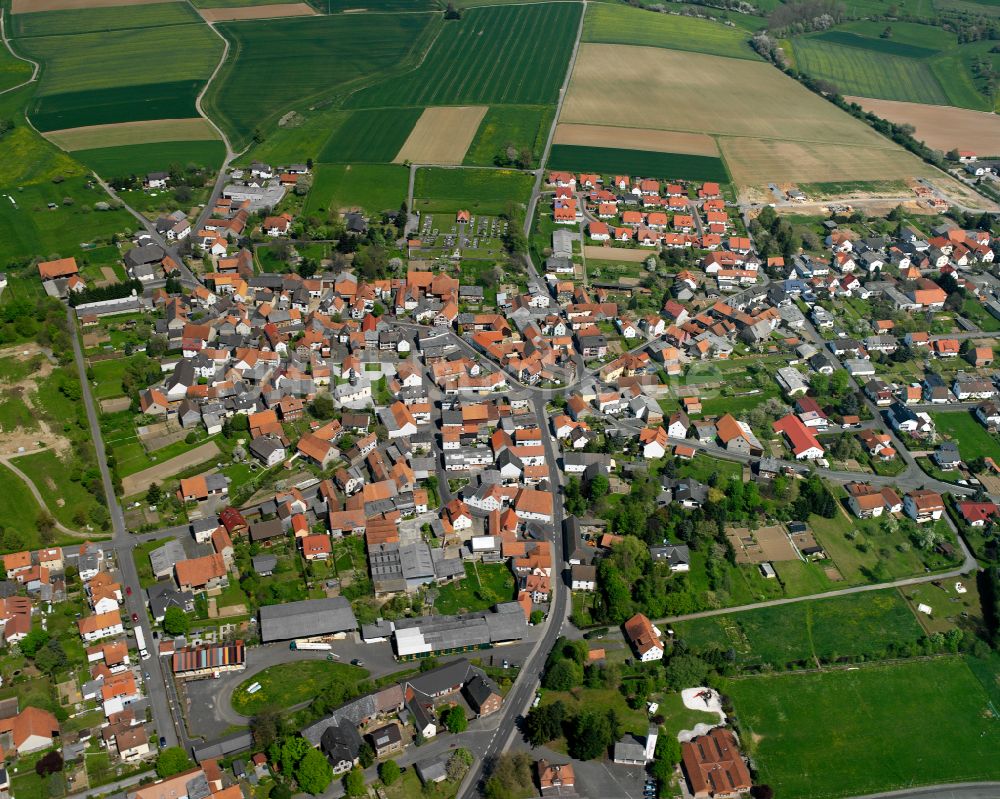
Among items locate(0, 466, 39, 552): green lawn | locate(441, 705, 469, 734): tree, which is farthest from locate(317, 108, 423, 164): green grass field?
locate(441, 705, 469, 734): tree

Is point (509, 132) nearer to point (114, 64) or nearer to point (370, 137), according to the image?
point (370, 137)

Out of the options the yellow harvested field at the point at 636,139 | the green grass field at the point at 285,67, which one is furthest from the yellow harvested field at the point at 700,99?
the green grass field at the point at 285,67

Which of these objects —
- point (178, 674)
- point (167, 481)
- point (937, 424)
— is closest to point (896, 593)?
point (937, 424)

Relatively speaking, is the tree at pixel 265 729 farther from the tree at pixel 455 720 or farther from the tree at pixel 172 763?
the tree at pixel 455 720

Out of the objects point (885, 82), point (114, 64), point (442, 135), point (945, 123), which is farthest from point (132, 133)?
point (885, 82)

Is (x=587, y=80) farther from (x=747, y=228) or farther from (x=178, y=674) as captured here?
(x=178, y=674)
